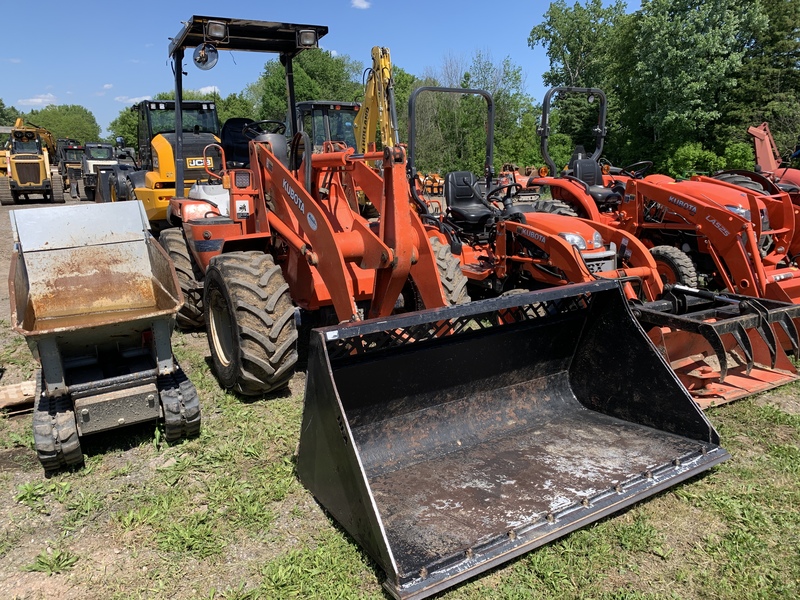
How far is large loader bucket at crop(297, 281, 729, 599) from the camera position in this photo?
2.81 m

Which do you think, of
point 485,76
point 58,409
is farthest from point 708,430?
point 485,76

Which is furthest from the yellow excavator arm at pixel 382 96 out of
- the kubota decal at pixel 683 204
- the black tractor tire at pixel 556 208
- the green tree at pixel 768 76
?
the green tree at pixel 768 76

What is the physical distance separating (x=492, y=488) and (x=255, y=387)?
1.95 m

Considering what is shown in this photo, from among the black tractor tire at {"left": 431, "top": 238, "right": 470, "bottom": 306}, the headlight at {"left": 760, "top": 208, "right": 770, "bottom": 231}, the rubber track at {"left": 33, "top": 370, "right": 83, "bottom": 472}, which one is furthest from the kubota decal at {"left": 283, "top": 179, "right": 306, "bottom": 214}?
the headlight at {"left": 760, "top": 208, "right": 770, "bottom": 231}

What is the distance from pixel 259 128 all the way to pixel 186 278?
5.79 feet

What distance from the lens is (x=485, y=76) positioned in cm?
3675

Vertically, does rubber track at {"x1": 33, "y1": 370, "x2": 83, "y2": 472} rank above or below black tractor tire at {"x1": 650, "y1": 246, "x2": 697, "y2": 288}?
below

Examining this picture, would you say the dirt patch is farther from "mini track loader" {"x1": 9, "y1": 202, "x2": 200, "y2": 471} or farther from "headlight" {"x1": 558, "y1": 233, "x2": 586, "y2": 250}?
"mini track loader" {"x1": 9, "y1": 202, "x2": 200, "y2": 471}

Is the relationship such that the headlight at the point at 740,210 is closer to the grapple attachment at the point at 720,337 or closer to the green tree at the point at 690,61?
the grapple attachment at the point at 720,337

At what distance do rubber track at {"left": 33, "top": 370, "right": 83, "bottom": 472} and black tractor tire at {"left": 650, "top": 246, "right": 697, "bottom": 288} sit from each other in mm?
5580

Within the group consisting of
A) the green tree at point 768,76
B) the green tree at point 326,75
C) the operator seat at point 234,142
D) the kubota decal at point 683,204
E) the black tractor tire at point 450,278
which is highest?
the green tree at point 326,75

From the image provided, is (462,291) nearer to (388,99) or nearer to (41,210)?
(41,210)

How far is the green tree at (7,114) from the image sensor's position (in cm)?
11025

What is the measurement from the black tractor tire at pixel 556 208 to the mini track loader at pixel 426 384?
283 cm
